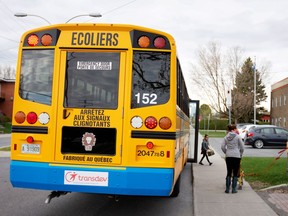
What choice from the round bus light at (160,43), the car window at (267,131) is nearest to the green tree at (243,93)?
the car window at (267,131)

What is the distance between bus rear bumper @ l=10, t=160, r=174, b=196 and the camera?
556cm

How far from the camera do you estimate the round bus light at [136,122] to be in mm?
5676

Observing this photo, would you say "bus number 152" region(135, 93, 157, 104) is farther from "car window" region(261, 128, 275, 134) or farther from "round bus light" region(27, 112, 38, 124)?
"car window" region(261, 128, 275, 134)

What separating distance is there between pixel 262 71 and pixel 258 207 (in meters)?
61.6

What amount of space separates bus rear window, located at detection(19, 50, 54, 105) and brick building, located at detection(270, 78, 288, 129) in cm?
5033

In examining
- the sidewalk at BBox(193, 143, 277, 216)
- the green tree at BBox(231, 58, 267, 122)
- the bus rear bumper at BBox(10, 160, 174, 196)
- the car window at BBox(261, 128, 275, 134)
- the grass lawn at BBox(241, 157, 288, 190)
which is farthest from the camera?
the green tree at BBox(231, 58, 267, 122)

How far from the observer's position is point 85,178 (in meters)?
5.66

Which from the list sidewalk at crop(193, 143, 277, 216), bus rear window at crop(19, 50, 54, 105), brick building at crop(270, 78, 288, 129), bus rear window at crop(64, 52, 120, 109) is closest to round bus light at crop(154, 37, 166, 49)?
bus rear window at crop(64, 52, 120, 109)

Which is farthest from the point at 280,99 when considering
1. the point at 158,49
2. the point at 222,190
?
the point at 158,49

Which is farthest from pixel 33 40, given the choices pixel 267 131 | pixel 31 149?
pixel 267 131

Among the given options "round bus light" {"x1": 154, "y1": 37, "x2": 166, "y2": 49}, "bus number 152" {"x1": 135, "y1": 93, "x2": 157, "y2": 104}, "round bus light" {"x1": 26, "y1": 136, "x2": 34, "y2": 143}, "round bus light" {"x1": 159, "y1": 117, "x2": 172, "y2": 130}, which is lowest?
"round bus light" {"x1": 26, "y1": 136, "x2": 34, "y2": 143}

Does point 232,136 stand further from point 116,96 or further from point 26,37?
point 26,37

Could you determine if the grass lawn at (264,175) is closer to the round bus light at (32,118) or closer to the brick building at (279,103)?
the round bus light at (32,118)

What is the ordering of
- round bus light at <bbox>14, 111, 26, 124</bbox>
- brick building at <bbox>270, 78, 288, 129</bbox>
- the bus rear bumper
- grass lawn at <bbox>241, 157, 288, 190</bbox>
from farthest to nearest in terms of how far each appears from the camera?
brick building at <bbox>270, 78, 288, 129</bbox> < grass lawn at <bbox>241, 157, 288, 190</bbox> < round bus light at <bbox>14, 111, 26, 124</bbox> < the bus rear bumper
